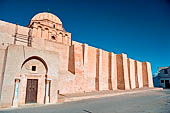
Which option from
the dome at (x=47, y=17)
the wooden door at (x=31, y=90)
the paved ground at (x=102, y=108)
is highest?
the dome at (x=47, y=17)

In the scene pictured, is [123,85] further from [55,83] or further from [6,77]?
[6,77]

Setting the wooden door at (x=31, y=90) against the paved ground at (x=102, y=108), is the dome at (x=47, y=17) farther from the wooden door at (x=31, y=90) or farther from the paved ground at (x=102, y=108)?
the paved ground at (x=102, y=108)

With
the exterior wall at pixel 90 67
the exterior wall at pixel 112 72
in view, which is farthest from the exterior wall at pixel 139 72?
the exterior wall at pixel 90 67

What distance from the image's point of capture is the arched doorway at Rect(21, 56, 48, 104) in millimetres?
8547

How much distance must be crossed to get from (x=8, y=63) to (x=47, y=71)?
2704 mm

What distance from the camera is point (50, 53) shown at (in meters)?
9.84

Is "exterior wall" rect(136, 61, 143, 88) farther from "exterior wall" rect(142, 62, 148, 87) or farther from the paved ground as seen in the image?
the paved ground

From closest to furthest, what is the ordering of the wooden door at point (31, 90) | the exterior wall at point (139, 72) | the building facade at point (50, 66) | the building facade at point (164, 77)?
the building facade at point (50, 66) < the wooden door at point (31, 90) < the exterior wall at point (139, 72) < the building facade at point (164, 77)

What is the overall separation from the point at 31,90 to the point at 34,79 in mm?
808

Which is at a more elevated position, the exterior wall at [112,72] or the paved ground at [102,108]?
the exterior wall at [112,72]

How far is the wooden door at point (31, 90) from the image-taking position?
8.48m

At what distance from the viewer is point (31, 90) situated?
870 cm

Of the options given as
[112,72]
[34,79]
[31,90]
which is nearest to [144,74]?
[112,72]

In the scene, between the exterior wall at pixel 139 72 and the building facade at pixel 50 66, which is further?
the exterior wall at pixel 139 72
